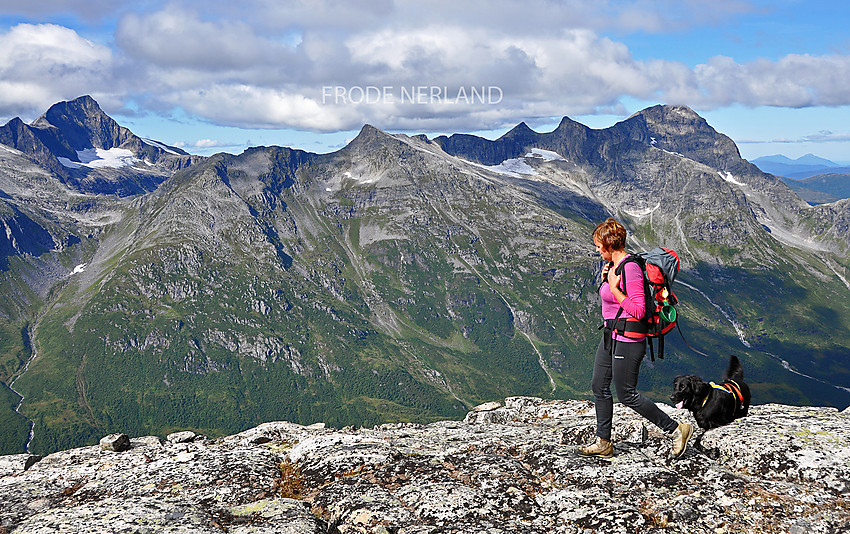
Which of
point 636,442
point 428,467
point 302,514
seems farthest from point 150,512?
point 636,442

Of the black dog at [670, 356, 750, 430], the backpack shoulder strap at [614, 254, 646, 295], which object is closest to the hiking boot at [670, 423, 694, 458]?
the black dog at [670, 356, 750, 430]

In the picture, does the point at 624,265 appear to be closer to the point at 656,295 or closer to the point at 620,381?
the point at 656,295

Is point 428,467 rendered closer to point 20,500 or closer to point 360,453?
point 360,453

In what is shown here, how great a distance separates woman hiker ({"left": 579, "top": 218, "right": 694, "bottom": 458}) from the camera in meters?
12.8

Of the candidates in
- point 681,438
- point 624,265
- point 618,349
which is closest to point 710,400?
point 681,438

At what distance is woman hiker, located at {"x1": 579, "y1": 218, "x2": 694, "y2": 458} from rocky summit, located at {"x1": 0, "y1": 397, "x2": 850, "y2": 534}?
746 millimetres

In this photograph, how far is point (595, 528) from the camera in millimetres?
11164

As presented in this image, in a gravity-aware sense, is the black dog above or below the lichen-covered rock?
above

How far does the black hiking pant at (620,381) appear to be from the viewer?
13.4m

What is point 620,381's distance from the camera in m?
13.6

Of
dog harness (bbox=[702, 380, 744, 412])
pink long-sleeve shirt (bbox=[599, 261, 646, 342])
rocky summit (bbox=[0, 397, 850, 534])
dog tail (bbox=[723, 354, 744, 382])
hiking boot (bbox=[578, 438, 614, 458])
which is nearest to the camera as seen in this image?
rocky summit (bbox=[0, 397, 850, 534])

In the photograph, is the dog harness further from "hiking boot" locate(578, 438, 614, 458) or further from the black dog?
"hiking boot" locate(578, 438, 614, 458)

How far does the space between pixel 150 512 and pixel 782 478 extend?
16.3m

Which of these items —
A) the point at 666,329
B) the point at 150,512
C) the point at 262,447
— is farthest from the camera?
the point at 262,447
